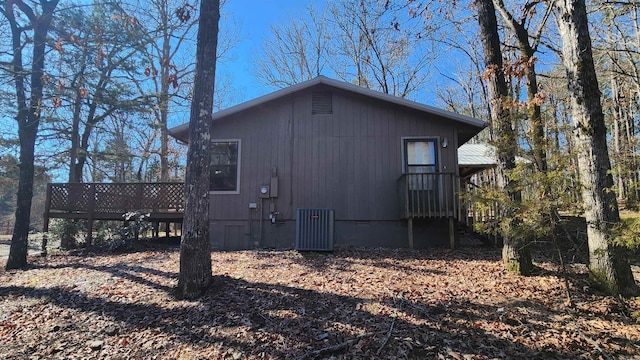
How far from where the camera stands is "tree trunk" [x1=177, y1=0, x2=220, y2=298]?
4.74m

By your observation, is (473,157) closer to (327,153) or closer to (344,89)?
(344,89)

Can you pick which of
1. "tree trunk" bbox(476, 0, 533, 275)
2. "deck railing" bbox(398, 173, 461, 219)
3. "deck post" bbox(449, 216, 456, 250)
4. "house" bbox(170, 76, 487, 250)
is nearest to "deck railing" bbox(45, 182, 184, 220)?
"house" bbox(170, 76, 487, 250)

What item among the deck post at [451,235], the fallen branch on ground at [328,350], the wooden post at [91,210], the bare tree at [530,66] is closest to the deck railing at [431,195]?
the deck post at [451,235]

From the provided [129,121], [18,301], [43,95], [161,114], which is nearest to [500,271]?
[18,301]

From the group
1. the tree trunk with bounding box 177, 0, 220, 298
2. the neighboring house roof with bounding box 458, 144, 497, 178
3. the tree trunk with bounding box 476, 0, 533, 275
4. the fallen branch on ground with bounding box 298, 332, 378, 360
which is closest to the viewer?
the fallen branch on ground with bounding box 298, 332, 378, 360

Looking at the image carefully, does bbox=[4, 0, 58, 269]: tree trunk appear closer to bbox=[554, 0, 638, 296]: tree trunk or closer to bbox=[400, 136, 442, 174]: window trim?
bbox=[400, 136, 442, 174]: window trim

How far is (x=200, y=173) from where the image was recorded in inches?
192

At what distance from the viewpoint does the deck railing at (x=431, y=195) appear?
792 cm

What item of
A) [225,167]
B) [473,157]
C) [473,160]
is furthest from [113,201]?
[473,157]

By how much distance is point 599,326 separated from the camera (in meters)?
3.55

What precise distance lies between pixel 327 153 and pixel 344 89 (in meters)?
1.75

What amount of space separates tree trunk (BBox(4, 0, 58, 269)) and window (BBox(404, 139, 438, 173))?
885cm

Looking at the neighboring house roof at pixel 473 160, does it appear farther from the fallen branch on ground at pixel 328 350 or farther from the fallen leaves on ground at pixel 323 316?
the fallen branch on ground at pixel 328 350

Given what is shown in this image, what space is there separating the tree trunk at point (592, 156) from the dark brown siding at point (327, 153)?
168 inches
